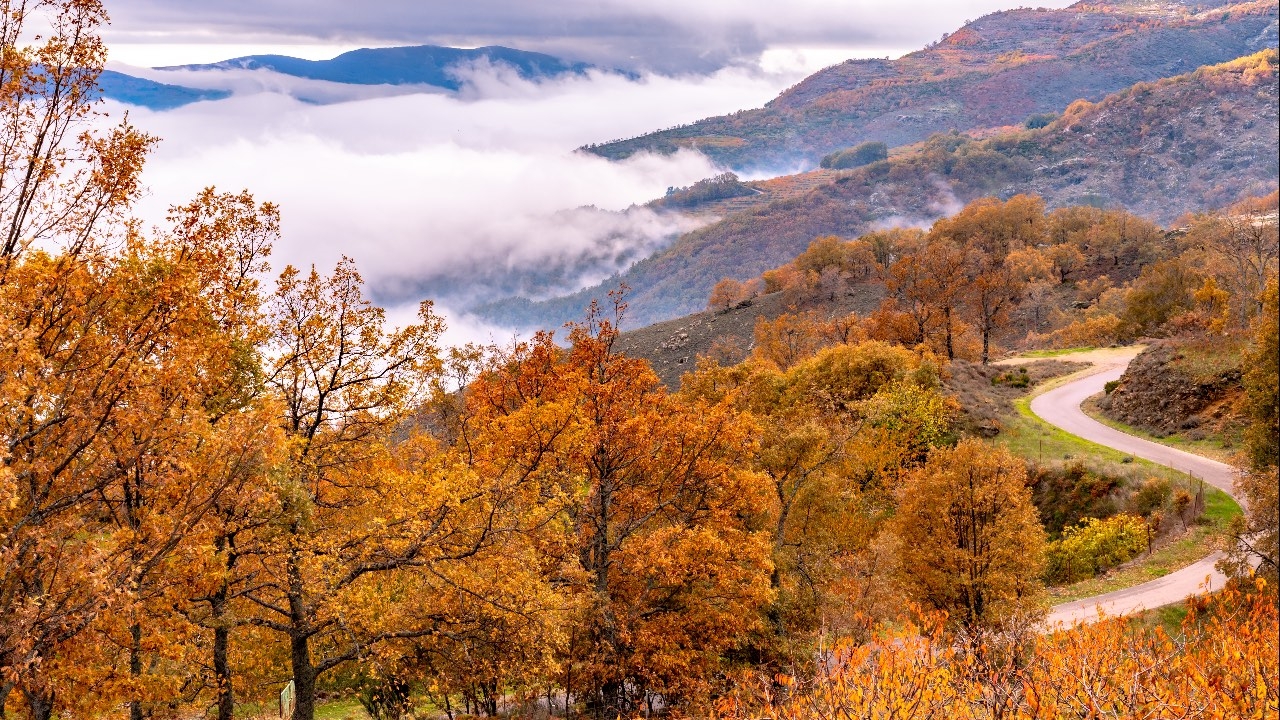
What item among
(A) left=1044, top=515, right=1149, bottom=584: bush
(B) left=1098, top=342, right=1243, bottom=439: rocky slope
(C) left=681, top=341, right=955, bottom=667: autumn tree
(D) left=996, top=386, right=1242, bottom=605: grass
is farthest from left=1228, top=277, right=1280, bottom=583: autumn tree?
(B) left=1098, top=342, right=1243, bottom=439: rocky slope

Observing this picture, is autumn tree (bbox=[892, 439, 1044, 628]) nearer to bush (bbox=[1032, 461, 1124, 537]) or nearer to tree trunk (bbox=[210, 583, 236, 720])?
bush (bbox=[1032, 461, 1124, 537])

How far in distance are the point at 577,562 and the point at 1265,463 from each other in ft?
71.5

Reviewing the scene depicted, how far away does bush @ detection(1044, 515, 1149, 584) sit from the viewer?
3766 centimetres

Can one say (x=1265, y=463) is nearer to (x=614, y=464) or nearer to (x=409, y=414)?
(x=614, y=464)

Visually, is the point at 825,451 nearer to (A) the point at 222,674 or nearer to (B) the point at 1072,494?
(B) the point at 1072,494

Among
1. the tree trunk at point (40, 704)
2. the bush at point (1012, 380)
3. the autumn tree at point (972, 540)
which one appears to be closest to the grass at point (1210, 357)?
the bush at point (1012, 380)

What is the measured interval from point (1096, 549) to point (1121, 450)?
33.7 ft

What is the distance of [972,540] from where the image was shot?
30.0 metres

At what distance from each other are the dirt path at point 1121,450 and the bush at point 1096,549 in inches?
142

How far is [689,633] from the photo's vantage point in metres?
24.5

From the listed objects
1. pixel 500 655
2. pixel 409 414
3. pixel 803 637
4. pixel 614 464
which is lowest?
pixel 803 637

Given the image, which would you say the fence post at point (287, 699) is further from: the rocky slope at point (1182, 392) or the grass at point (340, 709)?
the rocky slope at point (1182, 392)

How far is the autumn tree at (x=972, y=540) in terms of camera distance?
1152 inches

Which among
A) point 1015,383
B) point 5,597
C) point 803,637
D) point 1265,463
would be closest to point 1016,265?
point 1015,383
